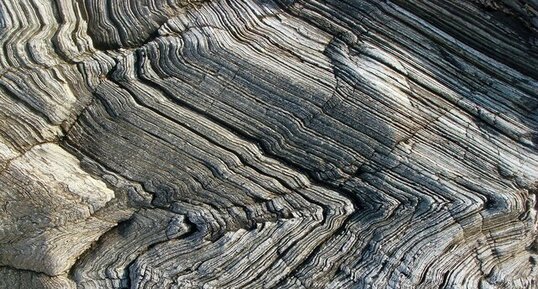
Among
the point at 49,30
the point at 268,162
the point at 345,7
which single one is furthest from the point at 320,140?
the point at 49,30

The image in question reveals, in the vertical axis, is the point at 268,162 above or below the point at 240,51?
below

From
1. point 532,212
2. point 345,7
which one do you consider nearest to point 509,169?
point 532,212

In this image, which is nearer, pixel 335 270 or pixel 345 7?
pixel 335 270

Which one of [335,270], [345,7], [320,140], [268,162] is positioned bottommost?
[335,270]

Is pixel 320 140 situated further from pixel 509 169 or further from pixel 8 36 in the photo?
pixel 8 36

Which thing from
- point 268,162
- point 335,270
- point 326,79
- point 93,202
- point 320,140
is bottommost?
point 93,202

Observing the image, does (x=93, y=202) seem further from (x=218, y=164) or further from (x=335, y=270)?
(x=335, y=270)
